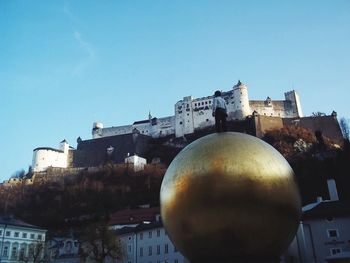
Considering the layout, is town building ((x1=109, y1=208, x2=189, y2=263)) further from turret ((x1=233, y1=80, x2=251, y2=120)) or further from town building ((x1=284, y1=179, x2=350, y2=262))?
turret ((x1=233, y1=80, x2=251, y2=120))

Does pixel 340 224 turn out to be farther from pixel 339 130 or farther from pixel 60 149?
pixel 60 149

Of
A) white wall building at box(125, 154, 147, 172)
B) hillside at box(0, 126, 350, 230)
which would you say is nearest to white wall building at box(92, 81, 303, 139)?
hillside at box(0, 126, 350, 230)

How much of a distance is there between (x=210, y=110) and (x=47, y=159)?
4724 centimetres

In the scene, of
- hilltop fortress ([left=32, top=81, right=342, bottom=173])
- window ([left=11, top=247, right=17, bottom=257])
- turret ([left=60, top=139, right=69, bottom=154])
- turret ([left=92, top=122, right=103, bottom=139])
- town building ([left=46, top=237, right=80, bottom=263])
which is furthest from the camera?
turret ([left=92, top=122, right=103, bottom=139])

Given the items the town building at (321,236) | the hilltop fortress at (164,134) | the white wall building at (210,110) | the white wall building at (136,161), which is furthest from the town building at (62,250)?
the white wall building at (210,110)

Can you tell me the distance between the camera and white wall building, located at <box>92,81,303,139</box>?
101750 millimetres

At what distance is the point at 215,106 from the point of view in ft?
24.2

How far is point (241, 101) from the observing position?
10156 cm

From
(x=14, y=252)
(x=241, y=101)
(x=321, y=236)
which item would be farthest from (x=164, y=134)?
(x=321, y=236)

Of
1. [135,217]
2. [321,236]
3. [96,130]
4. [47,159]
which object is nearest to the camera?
[321,236]

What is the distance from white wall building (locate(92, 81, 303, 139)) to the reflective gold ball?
309ft

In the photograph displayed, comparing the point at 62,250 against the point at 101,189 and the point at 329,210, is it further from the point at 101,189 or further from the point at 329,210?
the point at 329,210

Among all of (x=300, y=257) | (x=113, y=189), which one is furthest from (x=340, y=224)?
(x=113, y=189)

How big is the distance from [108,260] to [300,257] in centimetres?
2650
